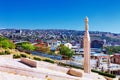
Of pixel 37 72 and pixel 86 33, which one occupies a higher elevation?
pixel 86 33

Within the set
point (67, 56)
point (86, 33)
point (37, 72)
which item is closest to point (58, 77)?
point (37, 72)

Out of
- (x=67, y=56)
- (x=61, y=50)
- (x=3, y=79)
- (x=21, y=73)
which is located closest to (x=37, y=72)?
(x=21, y=73)

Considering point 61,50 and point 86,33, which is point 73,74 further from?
point 61,50

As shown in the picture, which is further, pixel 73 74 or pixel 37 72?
pixel 73 74

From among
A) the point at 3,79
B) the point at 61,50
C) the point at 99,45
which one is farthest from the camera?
the point at 99,45

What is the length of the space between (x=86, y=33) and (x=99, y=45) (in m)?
151

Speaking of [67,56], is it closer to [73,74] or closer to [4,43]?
[4,43]

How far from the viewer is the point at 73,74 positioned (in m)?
12.2

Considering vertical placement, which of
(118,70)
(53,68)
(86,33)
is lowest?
(118,70)

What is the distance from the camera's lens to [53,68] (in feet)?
39.6

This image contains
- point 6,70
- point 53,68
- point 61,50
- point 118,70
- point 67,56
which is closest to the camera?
point 6,70

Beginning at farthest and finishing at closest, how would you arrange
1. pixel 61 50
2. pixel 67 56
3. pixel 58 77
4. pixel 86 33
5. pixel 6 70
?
pixel 61 50 < pixel 67 56 < pixel 86 33 < pixel 58 77 < pixel 6 70

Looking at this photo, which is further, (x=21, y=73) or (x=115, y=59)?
(x=115, y=59)

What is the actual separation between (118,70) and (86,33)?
34.7 m
